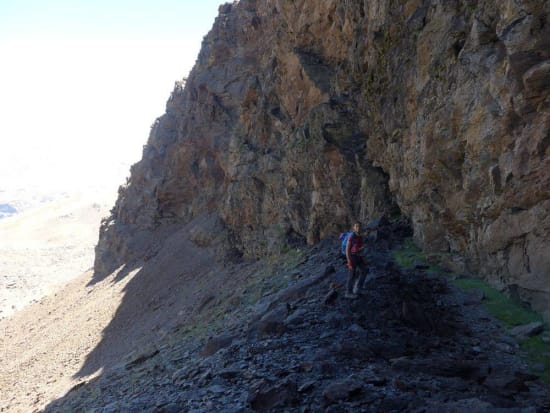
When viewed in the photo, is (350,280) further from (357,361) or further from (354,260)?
(357,361)

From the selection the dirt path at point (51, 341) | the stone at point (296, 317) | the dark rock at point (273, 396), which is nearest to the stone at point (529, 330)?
the stone at point (296, 317)

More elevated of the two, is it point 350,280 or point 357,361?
point 350,280

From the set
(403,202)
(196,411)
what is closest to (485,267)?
(403,202)

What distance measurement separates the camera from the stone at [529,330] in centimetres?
847

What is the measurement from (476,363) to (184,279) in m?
25.1

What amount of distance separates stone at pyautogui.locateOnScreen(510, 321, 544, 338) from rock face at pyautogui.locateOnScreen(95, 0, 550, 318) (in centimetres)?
36

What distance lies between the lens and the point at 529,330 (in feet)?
27.9

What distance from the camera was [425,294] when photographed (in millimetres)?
10828

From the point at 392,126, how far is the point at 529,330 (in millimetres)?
9071

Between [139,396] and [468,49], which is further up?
[468,49]

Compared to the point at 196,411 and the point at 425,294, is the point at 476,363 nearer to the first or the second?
the point at 425,294

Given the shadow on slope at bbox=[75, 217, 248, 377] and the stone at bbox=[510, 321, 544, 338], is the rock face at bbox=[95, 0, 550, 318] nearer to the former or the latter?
the stone at bbox=[510, 321, 544, 338]

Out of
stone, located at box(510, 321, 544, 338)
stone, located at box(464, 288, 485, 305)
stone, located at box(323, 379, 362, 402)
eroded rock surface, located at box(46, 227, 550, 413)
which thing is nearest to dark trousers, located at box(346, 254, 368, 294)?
eroded rock surface, located at box(46, 227, 550, 413)

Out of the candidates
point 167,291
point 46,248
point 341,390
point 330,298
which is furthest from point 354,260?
point 46,248
